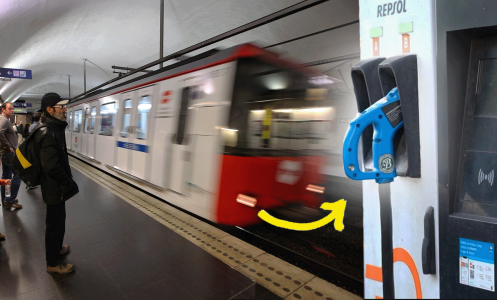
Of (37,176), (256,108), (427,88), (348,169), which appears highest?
(256,108)

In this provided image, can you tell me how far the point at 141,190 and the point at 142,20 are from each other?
639cm

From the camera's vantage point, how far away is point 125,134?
6.86 meters

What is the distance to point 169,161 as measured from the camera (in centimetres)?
509

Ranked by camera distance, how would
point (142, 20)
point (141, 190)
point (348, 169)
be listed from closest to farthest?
point (348, 169) < point (141, 190) < point (142, 20)

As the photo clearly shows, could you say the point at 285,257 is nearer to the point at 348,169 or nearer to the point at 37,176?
the point at 37,176

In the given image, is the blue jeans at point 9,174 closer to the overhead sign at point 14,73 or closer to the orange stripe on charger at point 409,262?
the orange stripe on charger at point 409,262

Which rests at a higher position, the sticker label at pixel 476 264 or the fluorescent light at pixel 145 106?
the fluorescent light at pixel 145 106

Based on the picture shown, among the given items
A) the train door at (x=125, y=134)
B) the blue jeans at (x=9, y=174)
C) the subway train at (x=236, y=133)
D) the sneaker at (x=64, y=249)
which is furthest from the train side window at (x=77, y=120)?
the sneaker at (x=64, y=249)

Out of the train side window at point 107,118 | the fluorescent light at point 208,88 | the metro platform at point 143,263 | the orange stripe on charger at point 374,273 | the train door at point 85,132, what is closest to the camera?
the orange stripe on charger at point 374,273

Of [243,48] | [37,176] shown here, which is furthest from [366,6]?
[37,176]

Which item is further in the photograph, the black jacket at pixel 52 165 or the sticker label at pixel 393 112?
the black jacket at pixel 52 165

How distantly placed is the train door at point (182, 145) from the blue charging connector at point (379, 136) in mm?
3819

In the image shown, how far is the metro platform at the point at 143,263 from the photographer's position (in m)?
2.65

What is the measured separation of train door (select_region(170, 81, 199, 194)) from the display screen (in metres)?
3.93
